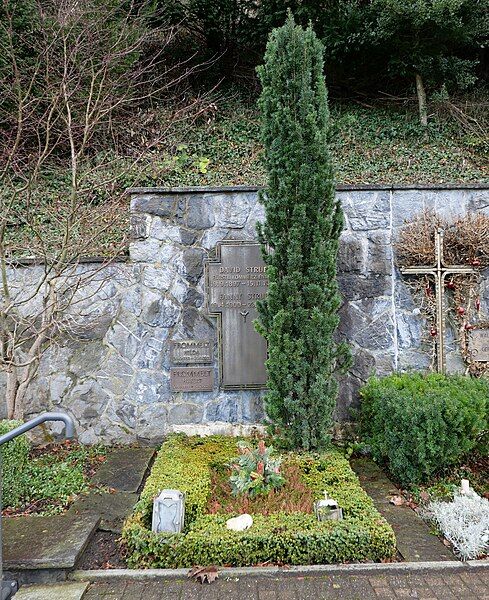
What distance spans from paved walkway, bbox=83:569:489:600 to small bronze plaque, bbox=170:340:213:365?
101 inches

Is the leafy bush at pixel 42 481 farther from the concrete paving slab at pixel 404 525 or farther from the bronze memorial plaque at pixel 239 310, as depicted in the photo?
the concrete paving slab at pixel 404 525

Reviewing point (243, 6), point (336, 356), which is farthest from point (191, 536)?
point (243, 6)

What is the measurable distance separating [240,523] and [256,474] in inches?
20.8

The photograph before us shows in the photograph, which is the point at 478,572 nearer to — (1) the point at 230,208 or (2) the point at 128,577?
(2) the point at 128,577

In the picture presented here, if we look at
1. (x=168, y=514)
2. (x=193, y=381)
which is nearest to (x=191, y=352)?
(x=193, y=381)

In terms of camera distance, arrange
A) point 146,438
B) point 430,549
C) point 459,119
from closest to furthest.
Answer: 1. point 430,549
2. point 146,438
3. point 459,119

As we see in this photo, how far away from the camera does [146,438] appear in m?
5.23

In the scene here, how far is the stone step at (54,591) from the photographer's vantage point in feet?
8.91

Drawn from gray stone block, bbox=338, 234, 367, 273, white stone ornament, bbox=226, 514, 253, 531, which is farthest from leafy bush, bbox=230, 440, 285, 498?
gray stone block, bbox=338, 234, 367, 273

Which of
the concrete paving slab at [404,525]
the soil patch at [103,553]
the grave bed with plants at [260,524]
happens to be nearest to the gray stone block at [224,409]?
the grave bed with plants at [260,524]

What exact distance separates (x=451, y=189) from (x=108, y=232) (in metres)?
4.05

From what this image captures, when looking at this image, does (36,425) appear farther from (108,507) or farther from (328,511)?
(328,511)

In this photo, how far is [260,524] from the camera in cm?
310

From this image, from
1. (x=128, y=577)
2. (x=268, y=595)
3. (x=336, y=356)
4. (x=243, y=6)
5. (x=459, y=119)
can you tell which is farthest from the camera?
(x=243, y=6)
